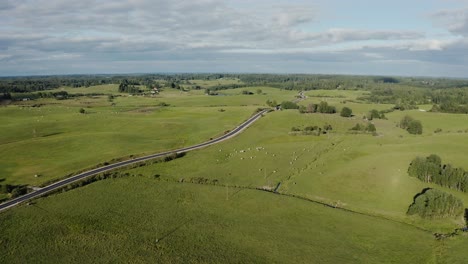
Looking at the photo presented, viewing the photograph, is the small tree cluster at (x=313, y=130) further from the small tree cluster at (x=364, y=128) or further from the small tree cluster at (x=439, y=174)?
the small tree cluster at (x=439, y=174)

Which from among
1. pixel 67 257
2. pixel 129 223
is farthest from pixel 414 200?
pixel 67 257

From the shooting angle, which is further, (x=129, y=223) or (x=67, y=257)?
(x=129, y=223)

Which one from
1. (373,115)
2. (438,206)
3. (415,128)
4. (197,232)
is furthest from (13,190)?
(373,115)

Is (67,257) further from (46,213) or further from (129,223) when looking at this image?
(46,213)

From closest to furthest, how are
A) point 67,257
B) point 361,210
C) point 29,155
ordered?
point 67,257
point 361,210
point 29,155

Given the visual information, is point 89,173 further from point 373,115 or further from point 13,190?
point 373,115

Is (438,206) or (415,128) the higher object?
(415,128)

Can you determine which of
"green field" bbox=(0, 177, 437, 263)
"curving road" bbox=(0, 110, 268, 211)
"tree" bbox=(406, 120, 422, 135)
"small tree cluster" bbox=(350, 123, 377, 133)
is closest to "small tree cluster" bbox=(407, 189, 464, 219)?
"green field" bbox=(0, 177, 437, 263)
